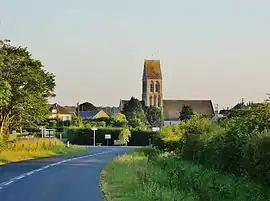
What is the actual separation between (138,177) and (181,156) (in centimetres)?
1827

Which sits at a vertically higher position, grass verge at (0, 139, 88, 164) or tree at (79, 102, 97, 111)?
tree at (79, 102, 97, 111)

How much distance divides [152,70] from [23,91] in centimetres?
12877

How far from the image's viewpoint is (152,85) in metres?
180

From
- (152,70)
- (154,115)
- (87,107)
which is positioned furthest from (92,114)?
(154,115)

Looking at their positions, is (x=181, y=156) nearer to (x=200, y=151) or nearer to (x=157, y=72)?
(x=200, y=151)

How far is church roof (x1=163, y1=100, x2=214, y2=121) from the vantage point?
17575 centimetres

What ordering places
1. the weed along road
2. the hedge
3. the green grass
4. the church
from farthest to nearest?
the church
the hedge
the weed along road
the green grass

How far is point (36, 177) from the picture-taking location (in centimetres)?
2930

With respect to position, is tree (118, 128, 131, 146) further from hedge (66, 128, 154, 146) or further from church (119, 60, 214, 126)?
Answer: church (119, 60, 214, 126)

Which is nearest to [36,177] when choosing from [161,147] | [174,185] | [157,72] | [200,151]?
[174,185]

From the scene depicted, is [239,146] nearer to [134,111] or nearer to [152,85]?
[134,111]

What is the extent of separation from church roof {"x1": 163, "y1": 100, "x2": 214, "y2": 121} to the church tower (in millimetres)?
2754

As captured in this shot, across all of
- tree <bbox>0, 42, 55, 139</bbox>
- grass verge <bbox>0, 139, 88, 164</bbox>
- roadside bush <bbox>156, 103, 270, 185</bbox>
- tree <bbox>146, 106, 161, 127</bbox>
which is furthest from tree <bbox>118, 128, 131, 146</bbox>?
roadside bush <bbox>156, 103, 270, 185</bbox>

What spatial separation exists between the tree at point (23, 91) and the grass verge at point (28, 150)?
7.10ft
